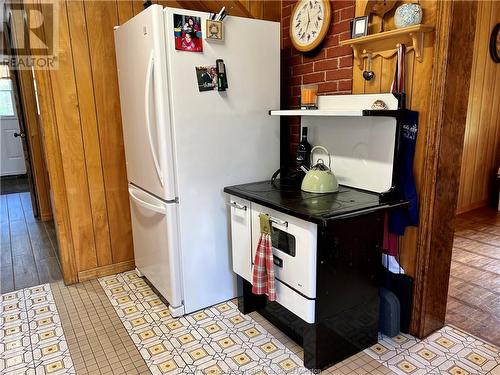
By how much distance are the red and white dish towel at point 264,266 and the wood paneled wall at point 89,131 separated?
4.63ft

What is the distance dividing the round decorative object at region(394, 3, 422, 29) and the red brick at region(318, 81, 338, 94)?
57cm

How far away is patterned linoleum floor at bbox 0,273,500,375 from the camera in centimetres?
184

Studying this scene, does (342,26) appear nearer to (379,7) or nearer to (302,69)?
(379,7)

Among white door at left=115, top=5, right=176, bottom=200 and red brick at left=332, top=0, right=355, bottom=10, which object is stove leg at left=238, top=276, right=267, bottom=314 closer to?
white door at left=115, top=5, right=176, bottom=200

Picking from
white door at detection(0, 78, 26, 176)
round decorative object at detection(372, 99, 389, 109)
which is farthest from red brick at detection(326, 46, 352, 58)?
white door at detection(0, 78, 26, 176)

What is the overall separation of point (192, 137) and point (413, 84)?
1.18m

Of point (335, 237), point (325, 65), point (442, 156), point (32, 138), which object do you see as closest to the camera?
point (335, 237)

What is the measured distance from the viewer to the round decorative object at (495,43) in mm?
4036

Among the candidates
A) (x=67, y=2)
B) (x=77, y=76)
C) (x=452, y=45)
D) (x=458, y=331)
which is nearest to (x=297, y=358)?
(x=458, y=331)

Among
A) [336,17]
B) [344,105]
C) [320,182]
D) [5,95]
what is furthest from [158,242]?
[5,95]

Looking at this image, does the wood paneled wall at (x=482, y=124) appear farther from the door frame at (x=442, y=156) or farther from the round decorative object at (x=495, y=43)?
the door frame at (x=442, y=156)

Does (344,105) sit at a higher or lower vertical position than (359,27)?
lower

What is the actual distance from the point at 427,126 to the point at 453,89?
0.69 ft

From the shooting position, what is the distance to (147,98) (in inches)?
80.7
